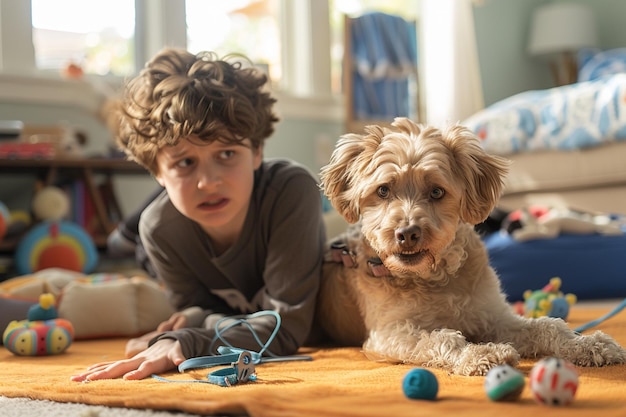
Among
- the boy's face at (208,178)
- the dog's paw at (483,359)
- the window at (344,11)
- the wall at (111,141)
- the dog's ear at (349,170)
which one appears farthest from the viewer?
the window at (344,11)

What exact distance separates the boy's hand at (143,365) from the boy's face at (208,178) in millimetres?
418

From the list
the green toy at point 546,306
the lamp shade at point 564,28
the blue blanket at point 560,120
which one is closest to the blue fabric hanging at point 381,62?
the blue blanket at point 560,120

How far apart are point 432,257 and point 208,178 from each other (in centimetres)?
73

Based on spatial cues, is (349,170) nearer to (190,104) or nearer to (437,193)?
(437,193)

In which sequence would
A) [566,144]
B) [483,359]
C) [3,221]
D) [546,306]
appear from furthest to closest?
1. [566,144]
2. [3,221]
3. [546,306]
4. [483,359]

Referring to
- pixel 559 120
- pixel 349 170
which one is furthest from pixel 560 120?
pixel 349 170

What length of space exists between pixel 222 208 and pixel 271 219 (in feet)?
0.58

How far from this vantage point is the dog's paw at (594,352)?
1690 mm

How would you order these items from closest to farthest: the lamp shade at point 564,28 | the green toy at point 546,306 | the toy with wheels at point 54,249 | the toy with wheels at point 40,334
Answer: the toy with wheels at point 40,334 → the green toy at point 546,306 → the toy with wheels at point 54,249 → the lamp shade at point 564,28

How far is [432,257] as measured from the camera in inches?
67.7

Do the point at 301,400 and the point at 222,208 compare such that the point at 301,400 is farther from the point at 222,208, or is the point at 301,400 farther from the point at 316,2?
the point at 316,2

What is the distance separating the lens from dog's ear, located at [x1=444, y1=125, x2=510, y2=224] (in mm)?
1788

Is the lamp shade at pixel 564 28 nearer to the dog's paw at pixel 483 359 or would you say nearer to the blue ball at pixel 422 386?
the dog's paw at pixel 483 359

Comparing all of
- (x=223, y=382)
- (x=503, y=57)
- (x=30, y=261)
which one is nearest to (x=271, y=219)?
(x=223, y=382)
